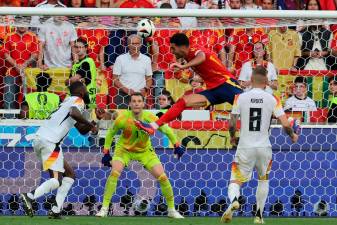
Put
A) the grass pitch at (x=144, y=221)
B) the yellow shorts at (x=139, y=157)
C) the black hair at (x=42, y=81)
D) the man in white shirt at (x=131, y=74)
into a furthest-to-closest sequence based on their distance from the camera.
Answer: the man in white shirt at (x=131, y=74), the black hair at (x=42, y=81), the yellow shorts at (x=139, y=157), the grass pitch at (x=144, y=221)

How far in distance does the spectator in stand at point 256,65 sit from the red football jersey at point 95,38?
6.01 ft

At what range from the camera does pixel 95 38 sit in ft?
46.9

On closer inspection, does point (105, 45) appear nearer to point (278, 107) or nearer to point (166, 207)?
point (166, 207)

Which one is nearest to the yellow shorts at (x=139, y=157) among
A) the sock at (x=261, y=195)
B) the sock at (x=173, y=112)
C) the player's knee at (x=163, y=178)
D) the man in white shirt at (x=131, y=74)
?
the player's knee at (x=163, y=178)

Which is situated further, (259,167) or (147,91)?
(147,91)

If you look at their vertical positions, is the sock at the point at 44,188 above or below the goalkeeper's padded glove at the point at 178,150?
below

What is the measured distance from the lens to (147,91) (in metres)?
14.0

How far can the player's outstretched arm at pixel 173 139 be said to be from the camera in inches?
505

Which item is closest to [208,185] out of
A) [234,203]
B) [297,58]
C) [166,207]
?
[166,207]

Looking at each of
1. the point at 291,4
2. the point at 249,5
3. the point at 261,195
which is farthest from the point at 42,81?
the point at 291,4

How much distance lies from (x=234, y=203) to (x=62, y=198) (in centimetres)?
237

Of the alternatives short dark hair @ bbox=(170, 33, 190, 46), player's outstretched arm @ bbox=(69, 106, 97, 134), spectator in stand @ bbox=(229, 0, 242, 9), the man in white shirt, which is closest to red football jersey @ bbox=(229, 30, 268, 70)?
the man in white shirt

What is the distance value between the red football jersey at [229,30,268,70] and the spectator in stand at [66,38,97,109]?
1.83 m

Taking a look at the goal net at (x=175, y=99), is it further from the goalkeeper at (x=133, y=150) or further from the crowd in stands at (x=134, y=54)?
the goalkeeper at (x=133, y=150)
